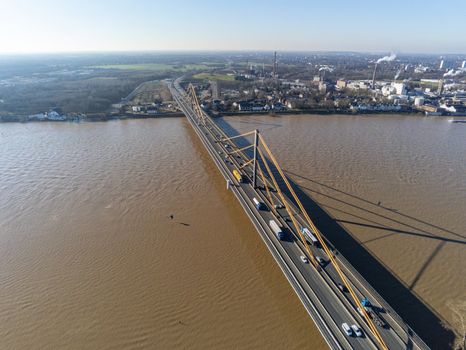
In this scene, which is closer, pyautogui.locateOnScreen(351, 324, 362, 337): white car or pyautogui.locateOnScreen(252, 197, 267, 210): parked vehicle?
pyautogui.locateOnScreen(351, 324, 362, 337): white car

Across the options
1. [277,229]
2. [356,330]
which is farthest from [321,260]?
[356,330]

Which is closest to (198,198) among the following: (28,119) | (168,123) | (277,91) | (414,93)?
(168,123)

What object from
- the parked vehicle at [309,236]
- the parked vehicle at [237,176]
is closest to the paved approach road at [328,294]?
the parked vehicle at [309,236]

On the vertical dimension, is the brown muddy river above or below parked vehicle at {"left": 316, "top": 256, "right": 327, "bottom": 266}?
below

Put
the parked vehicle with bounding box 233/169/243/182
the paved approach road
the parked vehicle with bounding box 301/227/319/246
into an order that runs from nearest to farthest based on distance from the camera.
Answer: the paved approach road, the parked vehicle with bounding box 301/227/319/246, the parked vehicle with bounding box 233/169/243/182

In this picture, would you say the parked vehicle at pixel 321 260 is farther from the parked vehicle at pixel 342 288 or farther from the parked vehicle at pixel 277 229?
the parked vehicle at pixel 277 229

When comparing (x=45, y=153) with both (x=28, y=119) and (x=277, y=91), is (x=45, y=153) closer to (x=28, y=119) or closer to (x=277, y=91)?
(x=28, y=119)

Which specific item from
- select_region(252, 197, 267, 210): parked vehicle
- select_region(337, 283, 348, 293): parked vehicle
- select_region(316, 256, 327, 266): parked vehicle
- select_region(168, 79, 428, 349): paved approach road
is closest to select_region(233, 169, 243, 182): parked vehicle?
select_region(252, 197, 267, 210): parked vehicle

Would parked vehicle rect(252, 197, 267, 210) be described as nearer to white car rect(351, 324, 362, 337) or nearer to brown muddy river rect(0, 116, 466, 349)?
brown muddy river rect(0, 116, 466, 349)
